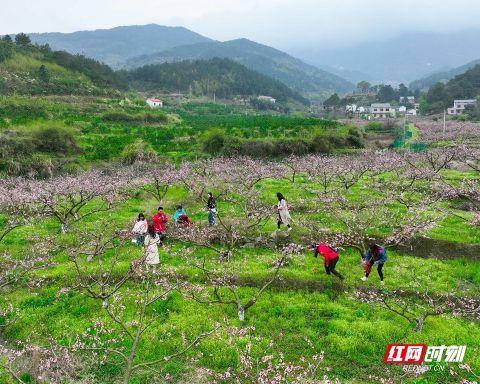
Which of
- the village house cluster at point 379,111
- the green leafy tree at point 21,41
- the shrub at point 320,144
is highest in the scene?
the green leafy tree at point 21,41

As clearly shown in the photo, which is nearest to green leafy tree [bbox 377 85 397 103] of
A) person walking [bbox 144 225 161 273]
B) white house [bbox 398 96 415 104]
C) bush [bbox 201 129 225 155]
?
white house [bbox 398 96 415 104]

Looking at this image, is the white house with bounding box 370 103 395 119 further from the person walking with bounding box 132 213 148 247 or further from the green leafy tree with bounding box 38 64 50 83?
the person walking with bounding box 132 213 148 247

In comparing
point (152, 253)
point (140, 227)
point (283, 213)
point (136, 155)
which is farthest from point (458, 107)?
point (152, 253)

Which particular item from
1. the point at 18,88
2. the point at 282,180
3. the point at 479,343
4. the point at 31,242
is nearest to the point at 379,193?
the point at 282,180

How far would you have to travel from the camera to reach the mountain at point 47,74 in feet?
292

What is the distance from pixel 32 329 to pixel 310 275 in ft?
34.7

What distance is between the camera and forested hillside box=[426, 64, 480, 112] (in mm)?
122562

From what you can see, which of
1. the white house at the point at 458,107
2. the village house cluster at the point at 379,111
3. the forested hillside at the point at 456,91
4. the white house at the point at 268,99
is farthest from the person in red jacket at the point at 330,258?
the white house at the point at 268,99

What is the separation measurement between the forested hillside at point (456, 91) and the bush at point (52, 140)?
111101mm

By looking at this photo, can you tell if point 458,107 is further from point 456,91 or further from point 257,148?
point 257,148

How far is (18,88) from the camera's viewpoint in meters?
86.0

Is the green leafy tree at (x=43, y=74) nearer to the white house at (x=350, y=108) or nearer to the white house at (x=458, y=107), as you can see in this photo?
the white house at (x=350, y=108)

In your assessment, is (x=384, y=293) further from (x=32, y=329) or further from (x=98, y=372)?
(x=32, y=329)

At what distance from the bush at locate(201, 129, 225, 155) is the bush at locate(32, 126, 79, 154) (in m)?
17.4
